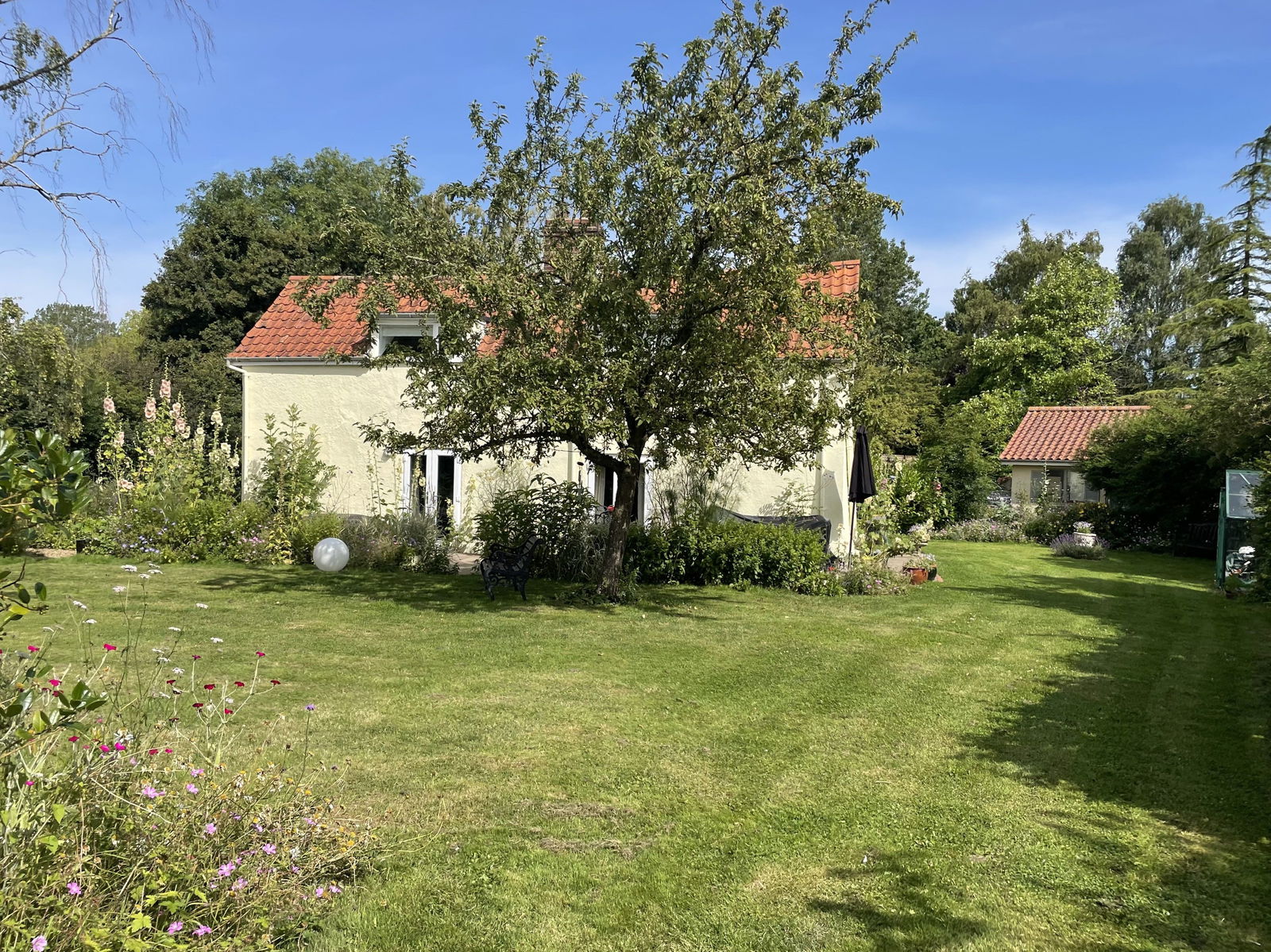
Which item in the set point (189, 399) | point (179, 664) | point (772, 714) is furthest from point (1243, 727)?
point (189, 399)

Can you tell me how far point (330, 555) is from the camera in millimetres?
14078

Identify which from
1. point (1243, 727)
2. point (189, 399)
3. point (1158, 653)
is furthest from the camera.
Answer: point (189, 399)

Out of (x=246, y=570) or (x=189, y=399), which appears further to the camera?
(x=189, y=399)

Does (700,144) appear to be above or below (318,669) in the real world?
above

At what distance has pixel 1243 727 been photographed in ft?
22.4

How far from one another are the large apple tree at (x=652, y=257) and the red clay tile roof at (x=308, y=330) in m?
5.69

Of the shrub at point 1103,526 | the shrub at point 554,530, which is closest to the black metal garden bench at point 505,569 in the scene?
the shrub at point 554,530

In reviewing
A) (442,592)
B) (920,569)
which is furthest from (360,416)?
(920,569)

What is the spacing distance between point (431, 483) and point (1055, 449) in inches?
932

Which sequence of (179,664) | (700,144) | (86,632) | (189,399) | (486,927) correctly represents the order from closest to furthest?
(486,927) → (179,664) → (86,632) → (700,144) → (189,399)

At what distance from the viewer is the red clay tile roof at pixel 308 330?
16766 mm

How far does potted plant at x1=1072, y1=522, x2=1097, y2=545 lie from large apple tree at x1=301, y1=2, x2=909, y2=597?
14140mm

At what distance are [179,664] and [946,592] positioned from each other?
11.4 metres

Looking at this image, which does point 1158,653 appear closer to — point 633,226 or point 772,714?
point 772,714
